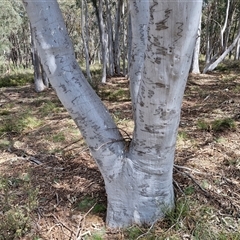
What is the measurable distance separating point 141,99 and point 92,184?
1.24 meters

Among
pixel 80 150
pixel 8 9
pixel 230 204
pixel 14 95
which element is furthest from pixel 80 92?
pixel 8 9

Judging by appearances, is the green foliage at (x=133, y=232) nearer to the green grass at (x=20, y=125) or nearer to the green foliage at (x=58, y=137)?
the green foliage at (x=58, y=137)

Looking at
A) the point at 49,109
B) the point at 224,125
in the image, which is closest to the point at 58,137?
the point at 49,109

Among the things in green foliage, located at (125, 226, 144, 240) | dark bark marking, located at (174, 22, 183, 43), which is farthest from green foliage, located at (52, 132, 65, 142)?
dark bark marking, located at (174, 22, 183, 43)

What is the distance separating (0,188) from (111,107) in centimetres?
335

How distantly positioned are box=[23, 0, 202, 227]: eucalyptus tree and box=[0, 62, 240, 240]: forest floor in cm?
18

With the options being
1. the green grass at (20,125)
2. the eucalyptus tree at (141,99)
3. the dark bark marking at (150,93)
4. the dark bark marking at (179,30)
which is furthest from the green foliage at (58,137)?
the dark bark marking at (179,30)

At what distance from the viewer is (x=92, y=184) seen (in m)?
2.39

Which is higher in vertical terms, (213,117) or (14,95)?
(213,117)

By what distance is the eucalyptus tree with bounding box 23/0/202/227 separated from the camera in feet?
3.91

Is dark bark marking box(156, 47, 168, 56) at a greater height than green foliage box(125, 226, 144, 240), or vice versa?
dark bark marking box(156, 47, 168, 56)

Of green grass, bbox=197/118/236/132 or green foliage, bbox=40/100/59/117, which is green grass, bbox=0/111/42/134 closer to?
green foliage, bbox=40/100/59/117

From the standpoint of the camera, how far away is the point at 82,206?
2.12m

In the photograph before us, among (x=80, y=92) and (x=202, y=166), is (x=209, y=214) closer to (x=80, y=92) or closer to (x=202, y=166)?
(x=202, y=166)
